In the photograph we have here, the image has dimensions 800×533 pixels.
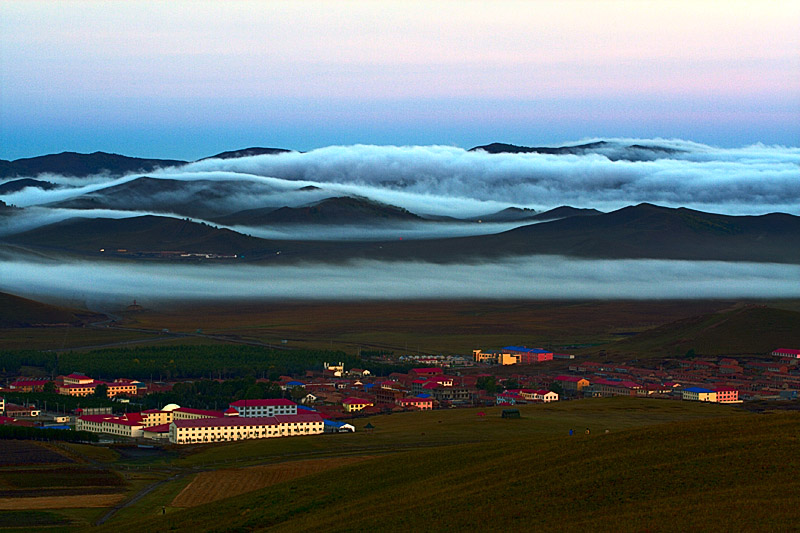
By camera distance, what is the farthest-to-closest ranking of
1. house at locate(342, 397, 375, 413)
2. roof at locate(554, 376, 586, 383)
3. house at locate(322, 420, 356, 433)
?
roof at locate(554, 376, 586, 383), house at locate(342, 397, 375, 413), house at locate(322, 420, 356, 433)

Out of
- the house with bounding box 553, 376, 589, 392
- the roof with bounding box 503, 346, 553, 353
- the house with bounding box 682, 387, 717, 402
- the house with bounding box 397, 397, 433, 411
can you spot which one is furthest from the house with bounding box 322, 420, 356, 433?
the roof with bounding box 503, 346, 553, 353

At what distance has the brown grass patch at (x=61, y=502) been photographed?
46094 mm

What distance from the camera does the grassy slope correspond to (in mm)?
27516

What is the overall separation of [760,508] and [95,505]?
28496mm

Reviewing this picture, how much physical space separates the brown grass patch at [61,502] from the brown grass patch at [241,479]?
9.10ft

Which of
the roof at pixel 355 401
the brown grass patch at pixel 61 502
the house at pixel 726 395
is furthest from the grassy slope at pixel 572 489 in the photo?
the house at pixel 726 395

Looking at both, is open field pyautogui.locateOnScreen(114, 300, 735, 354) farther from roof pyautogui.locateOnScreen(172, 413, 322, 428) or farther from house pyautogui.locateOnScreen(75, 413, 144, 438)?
roof pyautogui.locateOnScreen(172, 413, 322, 428)

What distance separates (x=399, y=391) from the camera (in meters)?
95.0

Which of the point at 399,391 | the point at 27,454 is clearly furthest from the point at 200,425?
the point at 399,391

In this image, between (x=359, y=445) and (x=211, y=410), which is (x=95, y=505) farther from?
(x=211, y=410)

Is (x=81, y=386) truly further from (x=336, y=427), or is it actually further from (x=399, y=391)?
(x=336, y=427)

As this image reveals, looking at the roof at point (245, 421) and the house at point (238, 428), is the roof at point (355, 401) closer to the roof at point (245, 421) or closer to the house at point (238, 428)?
the roof at point (245, 421)

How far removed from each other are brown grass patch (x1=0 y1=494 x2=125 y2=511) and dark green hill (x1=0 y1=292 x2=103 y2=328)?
392 feet

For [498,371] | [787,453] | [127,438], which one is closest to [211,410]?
[127,438]
